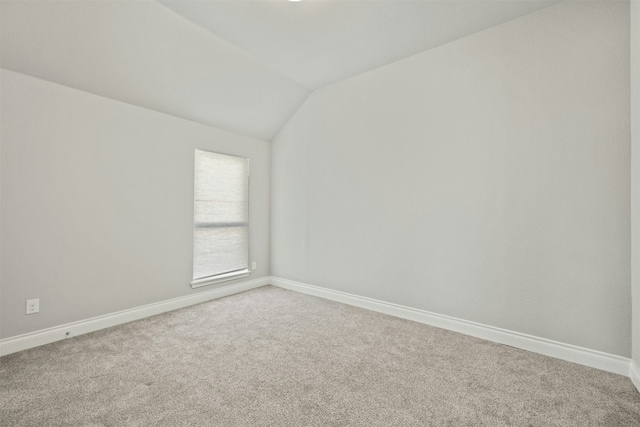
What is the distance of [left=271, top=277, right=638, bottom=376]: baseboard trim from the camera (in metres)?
2.08

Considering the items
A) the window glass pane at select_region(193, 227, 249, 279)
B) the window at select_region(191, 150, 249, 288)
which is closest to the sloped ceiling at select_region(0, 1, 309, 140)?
the window at select_region(191, 150, 249, 288)

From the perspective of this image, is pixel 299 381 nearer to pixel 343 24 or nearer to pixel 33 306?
pixel 33 306

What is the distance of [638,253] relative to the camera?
6.16 feet

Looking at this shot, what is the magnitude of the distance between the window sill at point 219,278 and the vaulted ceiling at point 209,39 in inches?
78.8

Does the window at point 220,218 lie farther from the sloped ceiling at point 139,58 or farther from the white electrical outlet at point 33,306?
the white electrical outlet at point 33,306

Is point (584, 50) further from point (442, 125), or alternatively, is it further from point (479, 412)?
point (479, 412)

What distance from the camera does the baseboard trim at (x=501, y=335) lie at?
2.08 metres

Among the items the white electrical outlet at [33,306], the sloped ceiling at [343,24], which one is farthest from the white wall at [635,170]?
the white electrical outlet at [33,306]

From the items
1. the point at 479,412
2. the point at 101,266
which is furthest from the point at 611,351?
the point at 101,266

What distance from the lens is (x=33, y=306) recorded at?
7.85ft

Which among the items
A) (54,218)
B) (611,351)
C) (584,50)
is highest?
(584,50)

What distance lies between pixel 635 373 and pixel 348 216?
8.59ft

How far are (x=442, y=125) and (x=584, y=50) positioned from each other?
110cm

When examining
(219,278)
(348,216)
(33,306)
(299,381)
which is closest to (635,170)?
(348,216)
